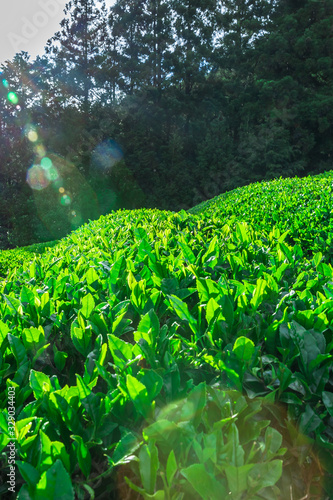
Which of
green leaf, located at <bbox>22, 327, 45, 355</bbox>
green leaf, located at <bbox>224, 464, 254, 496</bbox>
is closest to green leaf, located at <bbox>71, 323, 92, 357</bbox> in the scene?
green leaf, located at <bbox>22, 327, 45, 355</bbox>

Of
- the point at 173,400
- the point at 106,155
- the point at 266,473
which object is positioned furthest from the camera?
the point at 106,155

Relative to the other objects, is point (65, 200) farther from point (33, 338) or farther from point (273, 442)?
point (273, 442)

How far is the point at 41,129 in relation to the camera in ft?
81.5

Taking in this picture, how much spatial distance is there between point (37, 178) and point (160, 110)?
9.55 meters

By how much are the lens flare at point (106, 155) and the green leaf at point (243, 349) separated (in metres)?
23.9

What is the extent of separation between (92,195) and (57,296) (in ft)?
69.4

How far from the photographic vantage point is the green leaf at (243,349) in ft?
4.04

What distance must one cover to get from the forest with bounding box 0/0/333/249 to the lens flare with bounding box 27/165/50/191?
0.37 ft

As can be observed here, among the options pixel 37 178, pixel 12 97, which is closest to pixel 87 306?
pixel 37 178

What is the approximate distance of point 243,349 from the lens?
4.10ft

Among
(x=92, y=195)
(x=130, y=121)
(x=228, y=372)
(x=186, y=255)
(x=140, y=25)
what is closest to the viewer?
(x=228, y=372)

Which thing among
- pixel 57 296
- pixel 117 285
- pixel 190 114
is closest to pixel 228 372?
pixel 117 285

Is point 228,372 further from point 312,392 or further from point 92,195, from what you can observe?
point 92,195

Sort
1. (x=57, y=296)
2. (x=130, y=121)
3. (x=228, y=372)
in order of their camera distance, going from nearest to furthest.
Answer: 1. (x=228, y=372)
2. (x=57, y=296)
3. (x=130, y=121)
